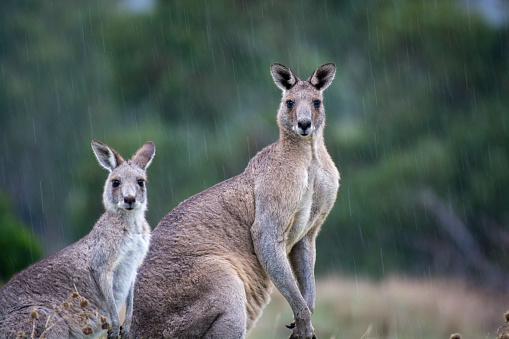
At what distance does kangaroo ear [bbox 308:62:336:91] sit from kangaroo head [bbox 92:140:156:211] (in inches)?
71.9

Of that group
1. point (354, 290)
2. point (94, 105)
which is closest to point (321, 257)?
point (354, 290)

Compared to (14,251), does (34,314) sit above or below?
above

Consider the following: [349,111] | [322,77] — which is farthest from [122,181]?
[349,111]

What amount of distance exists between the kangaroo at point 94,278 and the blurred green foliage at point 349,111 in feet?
38.4

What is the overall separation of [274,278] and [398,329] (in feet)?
17.3

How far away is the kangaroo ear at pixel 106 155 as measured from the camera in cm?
609

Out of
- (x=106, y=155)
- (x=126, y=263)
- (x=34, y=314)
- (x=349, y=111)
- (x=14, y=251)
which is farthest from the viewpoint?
(x=349, y=111)

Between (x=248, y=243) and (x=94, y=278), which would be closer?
(x=94, y=278)

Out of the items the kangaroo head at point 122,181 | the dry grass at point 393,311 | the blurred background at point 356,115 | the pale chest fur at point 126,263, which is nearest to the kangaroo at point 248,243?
the pale chest fur at point 126,263

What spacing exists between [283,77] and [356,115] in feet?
44.4

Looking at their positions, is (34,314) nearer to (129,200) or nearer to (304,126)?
(129,200)

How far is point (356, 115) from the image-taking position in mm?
20516

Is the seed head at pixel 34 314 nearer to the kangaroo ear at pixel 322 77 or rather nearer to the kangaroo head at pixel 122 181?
the kangaroo head at pixel 122 181

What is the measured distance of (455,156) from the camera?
18.3m
